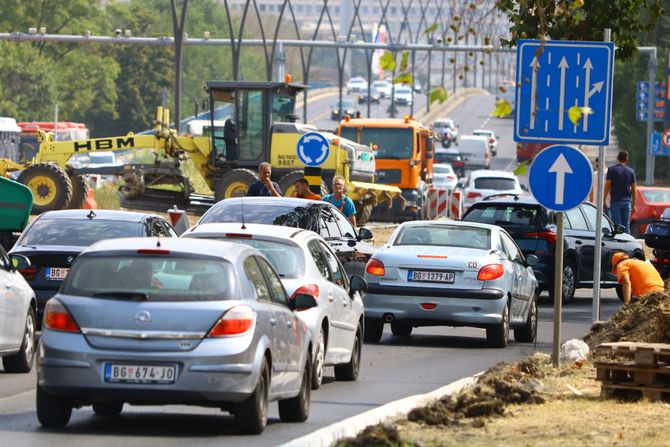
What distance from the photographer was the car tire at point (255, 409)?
1072 cm

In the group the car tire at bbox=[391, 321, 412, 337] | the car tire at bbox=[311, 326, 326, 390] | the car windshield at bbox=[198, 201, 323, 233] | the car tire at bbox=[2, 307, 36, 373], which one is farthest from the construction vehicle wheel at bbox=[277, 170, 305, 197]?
the car tire at bbox=[311, 326, 326, 390]

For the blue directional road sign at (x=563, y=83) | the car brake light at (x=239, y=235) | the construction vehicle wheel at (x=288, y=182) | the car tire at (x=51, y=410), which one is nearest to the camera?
the car tire at (x=51, y=410)

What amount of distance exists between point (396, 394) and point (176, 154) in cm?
2643

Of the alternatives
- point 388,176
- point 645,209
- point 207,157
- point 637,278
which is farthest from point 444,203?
point 637,278

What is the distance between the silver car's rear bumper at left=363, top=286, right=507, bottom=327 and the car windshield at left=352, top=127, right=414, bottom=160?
29.3m

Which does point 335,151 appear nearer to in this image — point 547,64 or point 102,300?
point 547,64

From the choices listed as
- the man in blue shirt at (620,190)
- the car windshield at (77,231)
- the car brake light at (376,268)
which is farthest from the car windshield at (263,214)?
the man in blue shirt at (620,190)

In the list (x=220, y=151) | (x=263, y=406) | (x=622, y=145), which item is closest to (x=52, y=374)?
(x=263, y=406)

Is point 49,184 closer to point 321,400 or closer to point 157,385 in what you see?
point 321,400

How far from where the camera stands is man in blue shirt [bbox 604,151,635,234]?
30562 millimetres

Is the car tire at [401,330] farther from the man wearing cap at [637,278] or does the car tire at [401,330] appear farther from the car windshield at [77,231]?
the car windshield at [77,231]

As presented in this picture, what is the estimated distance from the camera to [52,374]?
1054 cm

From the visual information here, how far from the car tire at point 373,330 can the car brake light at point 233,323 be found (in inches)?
330

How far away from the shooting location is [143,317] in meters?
10.5
